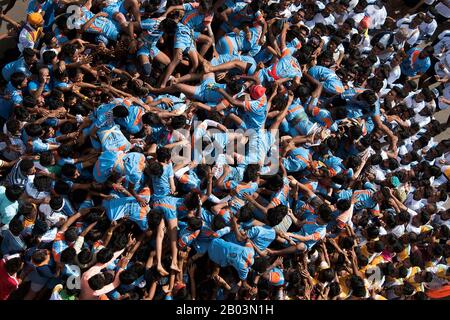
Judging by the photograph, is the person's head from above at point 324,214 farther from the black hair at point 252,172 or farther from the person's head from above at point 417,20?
the person's head from above at point 417,20

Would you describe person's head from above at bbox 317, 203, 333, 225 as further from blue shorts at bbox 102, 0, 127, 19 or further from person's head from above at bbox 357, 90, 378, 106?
blue shorts at bbox 102, 0, 127, 19

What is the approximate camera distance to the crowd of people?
5594 millimetres

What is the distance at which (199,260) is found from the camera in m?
6.02

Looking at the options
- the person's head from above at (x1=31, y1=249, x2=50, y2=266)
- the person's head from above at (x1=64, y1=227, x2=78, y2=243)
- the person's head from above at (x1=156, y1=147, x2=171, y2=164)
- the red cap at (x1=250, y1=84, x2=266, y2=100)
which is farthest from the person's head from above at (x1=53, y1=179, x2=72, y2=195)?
the red cap at (x1=250, y1=84, x2=266, y2=100)

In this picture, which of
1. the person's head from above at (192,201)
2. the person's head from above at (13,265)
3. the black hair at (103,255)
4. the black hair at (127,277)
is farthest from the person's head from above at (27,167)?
the person's head from above at (192,201)

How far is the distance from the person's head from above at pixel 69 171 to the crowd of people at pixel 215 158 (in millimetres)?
16

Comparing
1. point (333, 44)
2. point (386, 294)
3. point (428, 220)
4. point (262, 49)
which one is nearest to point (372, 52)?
point (333, 44)

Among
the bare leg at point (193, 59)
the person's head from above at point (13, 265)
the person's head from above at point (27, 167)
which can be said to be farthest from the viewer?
the bare leg at point (193, 59)

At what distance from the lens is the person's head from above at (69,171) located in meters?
5.56

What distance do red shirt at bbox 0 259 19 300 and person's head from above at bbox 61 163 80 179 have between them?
3.47 feet

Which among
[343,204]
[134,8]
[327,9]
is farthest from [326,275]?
[134,8]

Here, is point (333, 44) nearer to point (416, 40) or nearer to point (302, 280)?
point (416, 40)

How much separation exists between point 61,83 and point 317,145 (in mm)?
→ 2984

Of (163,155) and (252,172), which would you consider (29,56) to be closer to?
(163,155)
